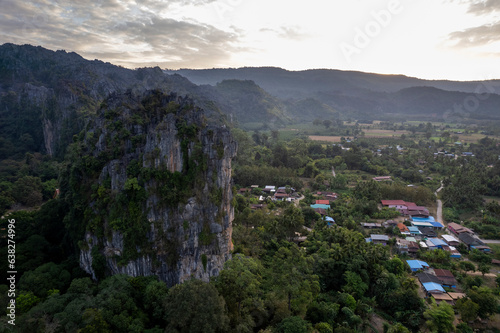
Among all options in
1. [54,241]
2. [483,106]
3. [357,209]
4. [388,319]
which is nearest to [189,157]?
[54,241]

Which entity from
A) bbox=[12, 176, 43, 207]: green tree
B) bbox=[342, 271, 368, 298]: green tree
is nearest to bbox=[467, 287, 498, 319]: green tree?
bbox=[342, 271, 368, 298]: green tree

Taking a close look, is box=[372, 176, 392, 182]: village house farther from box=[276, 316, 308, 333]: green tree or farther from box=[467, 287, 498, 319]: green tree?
box=[276, 316, 308, 333]: green tree

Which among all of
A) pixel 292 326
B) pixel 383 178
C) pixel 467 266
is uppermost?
pixel 383 178

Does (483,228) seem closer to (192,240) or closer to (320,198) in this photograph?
(320,198)

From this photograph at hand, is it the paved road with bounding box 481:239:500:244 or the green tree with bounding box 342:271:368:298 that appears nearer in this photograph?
the green tree with bounding box 342:271:368:298

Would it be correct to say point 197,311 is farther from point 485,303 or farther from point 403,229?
point 403,229

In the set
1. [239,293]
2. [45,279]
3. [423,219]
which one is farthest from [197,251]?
[423,219]

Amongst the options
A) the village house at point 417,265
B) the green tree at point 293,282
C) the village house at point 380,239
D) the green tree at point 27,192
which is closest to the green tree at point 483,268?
the village house at point 417,265
